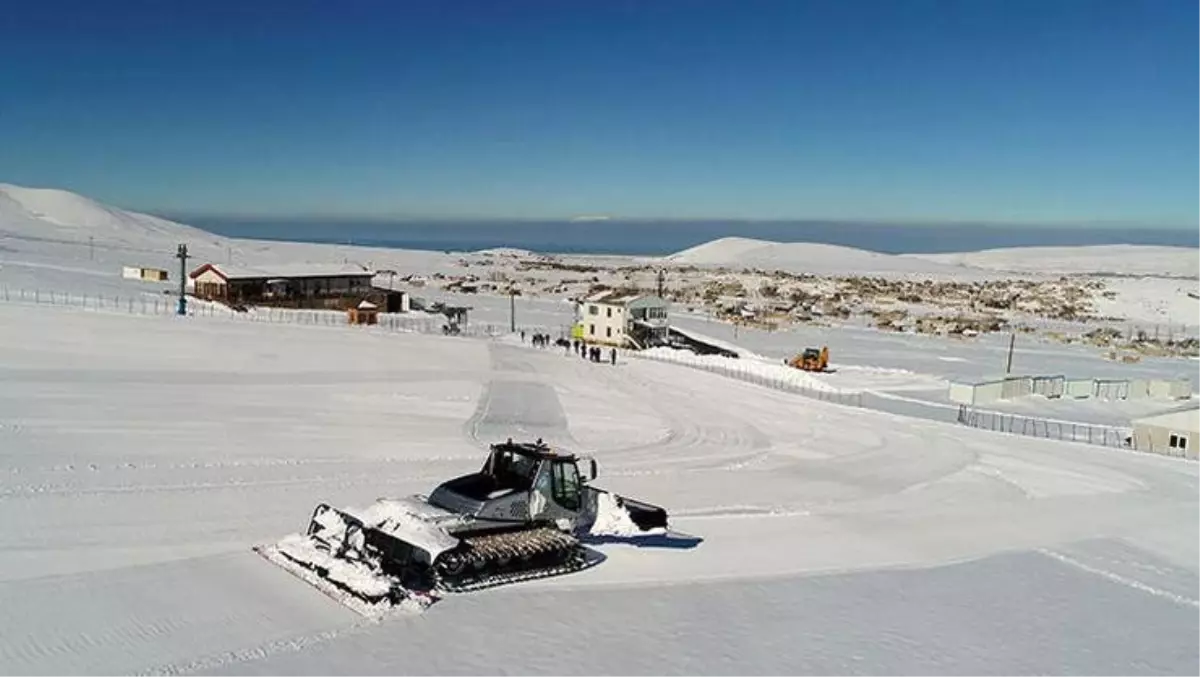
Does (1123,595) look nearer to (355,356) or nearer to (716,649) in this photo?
(716,649)

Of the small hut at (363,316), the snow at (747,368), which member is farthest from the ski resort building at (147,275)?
the snow at (747,368)

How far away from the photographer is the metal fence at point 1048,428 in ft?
97.1

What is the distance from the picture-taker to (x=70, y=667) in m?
9.34

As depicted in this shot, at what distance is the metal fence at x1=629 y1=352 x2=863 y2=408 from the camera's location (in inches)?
1362

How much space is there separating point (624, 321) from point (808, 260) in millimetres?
117891

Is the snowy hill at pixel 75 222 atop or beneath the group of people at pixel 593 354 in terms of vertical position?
atop

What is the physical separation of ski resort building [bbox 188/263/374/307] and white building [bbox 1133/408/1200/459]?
4073 centimetres

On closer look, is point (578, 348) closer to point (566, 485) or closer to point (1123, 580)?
point (566, 485)

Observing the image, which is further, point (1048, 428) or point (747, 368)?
point (747, 368)

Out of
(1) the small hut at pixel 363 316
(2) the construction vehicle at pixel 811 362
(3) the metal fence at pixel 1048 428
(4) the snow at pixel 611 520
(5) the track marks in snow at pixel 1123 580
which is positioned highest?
(1) the small hut at pixel 363 316

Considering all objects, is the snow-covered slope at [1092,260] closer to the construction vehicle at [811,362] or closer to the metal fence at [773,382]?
the construction vehicle at [811,362]

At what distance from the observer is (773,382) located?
37.4 metres

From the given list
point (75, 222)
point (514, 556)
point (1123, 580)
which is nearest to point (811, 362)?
point (1123, 580)

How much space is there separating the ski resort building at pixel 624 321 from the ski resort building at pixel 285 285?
48.0 ft
